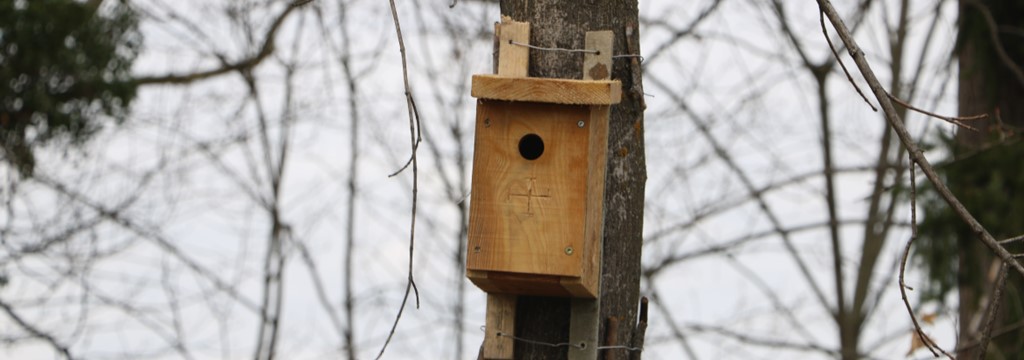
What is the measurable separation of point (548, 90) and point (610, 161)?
28cm

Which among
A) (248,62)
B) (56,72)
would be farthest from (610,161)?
(248,62)

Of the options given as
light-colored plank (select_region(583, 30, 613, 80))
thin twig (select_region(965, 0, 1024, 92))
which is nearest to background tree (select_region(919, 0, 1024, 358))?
thin twig (select_region(965, 0, 1024, 92))

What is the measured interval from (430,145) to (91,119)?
3020mm

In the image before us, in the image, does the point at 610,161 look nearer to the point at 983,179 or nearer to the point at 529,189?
the point at 529,189

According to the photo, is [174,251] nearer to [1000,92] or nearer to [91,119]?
[91,119]

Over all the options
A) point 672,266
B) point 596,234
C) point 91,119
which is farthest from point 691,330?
point 596,234

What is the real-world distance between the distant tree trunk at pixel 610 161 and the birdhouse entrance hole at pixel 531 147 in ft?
0.52

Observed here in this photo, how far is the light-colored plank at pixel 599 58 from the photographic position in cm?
328

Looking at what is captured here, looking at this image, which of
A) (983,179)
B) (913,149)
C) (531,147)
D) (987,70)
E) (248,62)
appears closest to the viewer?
(913,149)

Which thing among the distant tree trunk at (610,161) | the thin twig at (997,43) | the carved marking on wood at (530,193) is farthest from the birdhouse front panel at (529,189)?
the thin twig at (997,43)

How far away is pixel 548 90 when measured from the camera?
3.25 m

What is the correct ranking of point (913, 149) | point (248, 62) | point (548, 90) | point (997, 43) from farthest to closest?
point (248, 62) < point (997, 43) < point (548, 90) < point (913, 149)

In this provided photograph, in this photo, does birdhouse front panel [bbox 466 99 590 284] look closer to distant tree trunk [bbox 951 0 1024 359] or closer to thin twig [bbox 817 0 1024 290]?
thin twig [bbox 817 0 1024 290]

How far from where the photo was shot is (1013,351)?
5.63 metres
